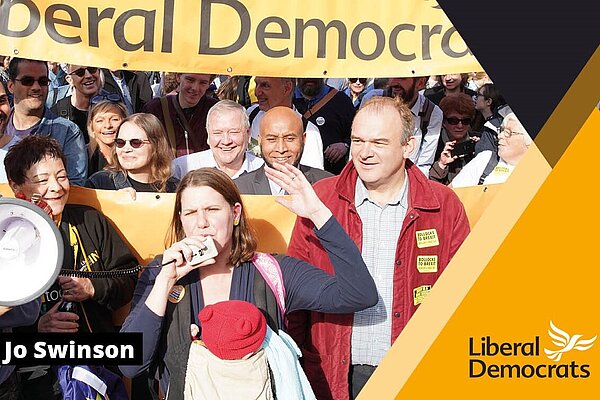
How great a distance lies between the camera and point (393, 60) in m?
3.47

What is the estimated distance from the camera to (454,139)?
3822 mm

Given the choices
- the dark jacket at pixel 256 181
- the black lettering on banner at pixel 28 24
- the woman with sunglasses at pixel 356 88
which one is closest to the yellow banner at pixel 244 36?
the black lettering on banner at pixel 28 24

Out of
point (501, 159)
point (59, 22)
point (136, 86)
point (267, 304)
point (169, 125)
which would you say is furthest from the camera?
point (136, 86)

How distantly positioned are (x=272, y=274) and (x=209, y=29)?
38.0 inches

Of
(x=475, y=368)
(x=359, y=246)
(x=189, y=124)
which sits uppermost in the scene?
(x=189, y=124)

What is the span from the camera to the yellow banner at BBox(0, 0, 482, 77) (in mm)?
3295

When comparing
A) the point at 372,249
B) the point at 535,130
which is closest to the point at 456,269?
the point at 372,249

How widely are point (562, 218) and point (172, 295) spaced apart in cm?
146

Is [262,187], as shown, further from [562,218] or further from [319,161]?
[562,218]

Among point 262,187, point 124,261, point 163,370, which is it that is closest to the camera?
point 163,370

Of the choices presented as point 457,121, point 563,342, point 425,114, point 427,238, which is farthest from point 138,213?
point 563,342

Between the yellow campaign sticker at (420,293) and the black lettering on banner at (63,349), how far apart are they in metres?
1.03

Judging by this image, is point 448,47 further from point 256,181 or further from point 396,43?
point 256,181

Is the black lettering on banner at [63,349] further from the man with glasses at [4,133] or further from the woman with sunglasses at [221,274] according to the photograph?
the man with glasses at [4,133]
